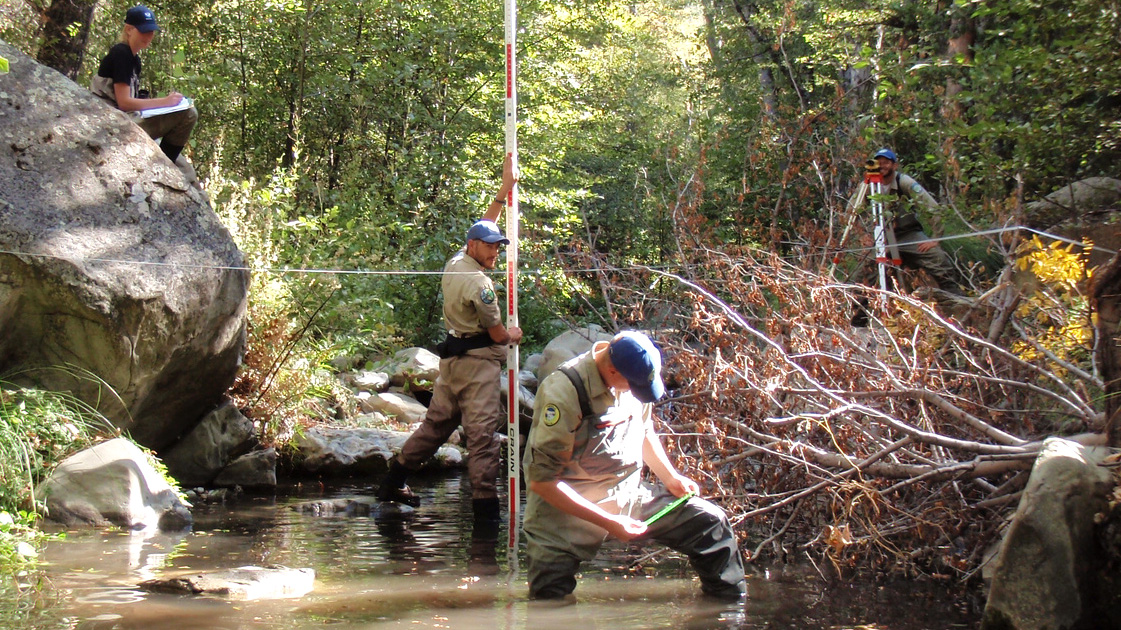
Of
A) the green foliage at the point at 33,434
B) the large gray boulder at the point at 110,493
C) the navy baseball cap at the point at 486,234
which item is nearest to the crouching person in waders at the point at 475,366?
the navy baseball cap at the point at 486,234

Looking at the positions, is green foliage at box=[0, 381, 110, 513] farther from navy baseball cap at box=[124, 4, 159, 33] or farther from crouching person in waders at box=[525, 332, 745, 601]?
crouching person in waders at box=[525, 332, 745, 601]

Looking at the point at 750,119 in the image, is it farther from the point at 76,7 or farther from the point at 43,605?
the point at 43,605

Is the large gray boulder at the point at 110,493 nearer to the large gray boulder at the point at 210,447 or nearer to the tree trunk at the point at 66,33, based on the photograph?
the large gray boulder at the point at 210,447

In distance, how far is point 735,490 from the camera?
6008 millimetres

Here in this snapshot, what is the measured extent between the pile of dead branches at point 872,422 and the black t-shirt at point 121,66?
446cm

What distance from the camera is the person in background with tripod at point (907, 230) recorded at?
834cm

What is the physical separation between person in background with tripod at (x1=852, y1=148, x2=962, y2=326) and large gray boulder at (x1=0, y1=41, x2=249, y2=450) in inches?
189

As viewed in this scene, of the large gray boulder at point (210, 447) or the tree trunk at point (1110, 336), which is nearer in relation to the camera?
the tree trunk at point (1110, 336)

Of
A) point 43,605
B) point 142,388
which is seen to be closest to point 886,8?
point 142,388

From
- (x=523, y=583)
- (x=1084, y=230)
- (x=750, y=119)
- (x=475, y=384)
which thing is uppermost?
(x=750, y=119)

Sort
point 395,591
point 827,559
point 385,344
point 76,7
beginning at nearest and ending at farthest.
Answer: point 395,591, point 827,559, point 76,7, point 385,344

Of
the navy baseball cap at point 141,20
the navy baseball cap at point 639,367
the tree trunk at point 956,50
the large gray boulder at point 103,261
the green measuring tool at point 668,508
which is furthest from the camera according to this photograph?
the tree trunk at point 956,50

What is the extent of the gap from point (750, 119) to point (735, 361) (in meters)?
10.4

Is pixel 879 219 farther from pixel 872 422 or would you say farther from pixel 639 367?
pixel 639 367
